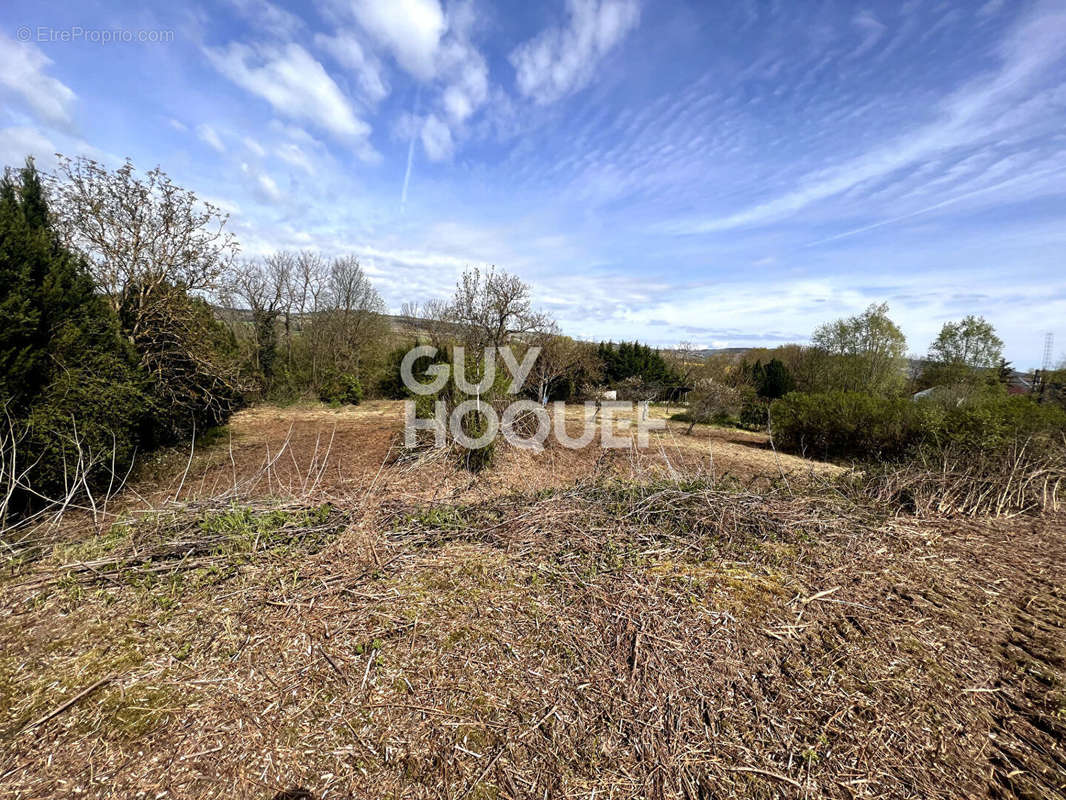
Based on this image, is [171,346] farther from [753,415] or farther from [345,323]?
[753,415]

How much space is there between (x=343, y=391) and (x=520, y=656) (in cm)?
1825

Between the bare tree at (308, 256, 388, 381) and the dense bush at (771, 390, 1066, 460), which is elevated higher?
the bare tree at (308, 256, 388, 381)

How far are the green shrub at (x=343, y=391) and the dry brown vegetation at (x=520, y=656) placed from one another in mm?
15799

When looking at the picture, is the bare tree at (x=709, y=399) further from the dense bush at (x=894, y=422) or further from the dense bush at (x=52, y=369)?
the dense bush at (x=52, y=369)

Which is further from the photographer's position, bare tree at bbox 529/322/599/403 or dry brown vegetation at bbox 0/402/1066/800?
bare tree at bbox 529/322/599/403

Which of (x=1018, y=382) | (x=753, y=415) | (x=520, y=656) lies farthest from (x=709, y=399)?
(x=1018, y=382)

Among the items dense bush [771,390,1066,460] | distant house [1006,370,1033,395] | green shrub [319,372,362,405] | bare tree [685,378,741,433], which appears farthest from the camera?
distant house [1006,370,1033,395]

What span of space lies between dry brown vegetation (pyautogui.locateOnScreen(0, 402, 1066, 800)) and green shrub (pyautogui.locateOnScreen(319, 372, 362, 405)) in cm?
1580

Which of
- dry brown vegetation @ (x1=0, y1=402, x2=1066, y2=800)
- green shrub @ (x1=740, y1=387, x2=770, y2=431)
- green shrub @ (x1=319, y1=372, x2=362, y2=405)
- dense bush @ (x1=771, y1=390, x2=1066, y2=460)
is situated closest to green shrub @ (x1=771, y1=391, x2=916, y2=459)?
dense bush @ (x1=771, y1=390, x2=1066, y2=460)

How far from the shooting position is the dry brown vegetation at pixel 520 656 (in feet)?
4.80

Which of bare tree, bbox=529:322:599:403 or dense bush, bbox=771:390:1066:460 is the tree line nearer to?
bare tree, bbox=529:322:599:403

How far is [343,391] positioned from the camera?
1809 centimetres

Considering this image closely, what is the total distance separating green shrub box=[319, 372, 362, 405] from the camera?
18016 millimetres

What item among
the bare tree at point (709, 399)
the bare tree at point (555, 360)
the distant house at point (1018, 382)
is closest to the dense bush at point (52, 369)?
the bare tree at point (555, 360)
